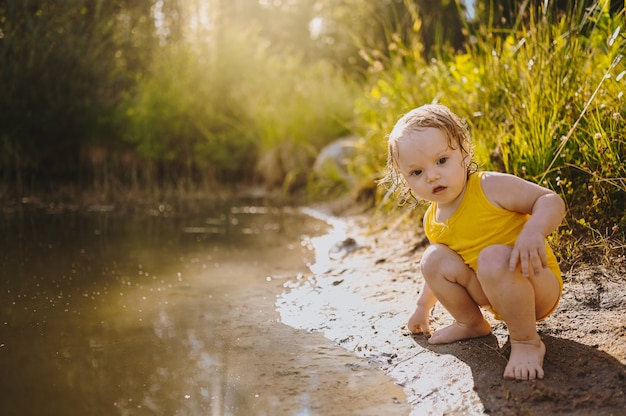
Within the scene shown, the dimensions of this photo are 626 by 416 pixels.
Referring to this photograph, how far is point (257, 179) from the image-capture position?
31.3 ft

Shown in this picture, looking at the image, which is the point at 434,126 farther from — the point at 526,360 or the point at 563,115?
the point at 563,115

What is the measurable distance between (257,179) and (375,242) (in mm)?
5229

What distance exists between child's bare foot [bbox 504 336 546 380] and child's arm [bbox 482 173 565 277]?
273 mm

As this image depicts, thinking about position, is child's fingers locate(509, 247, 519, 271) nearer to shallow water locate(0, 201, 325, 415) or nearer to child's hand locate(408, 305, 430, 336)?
child's hand locate(408, 305, 430, 336)

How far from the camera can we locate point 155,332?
2.75 m

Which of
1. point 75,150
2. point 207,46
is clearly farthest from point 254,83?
point 75,150

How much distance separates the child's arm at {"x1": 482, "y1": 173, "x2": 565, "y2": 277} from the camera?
204cm

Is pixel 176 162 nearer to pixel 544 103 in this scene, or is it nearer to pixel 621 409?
pixel 544 103

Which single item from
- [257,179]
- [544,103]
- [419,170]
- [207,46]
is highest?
[207,46]

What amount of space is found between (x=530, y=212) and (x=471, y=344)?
574 mm

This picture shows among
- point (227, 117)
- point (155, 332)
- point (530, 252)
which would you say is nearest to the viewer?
point (530, 252)

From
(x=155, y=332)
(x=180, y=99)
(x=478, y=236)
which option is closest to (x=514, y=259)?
(x=478, y=236)

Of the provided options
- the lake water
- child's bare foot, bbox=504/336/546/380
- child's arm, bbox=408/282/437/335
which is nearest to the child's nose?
child's arm, bbox=408/282/437/335

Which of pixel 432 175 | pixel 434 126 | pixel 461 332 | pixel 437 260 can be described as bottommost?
pixel 461 332
